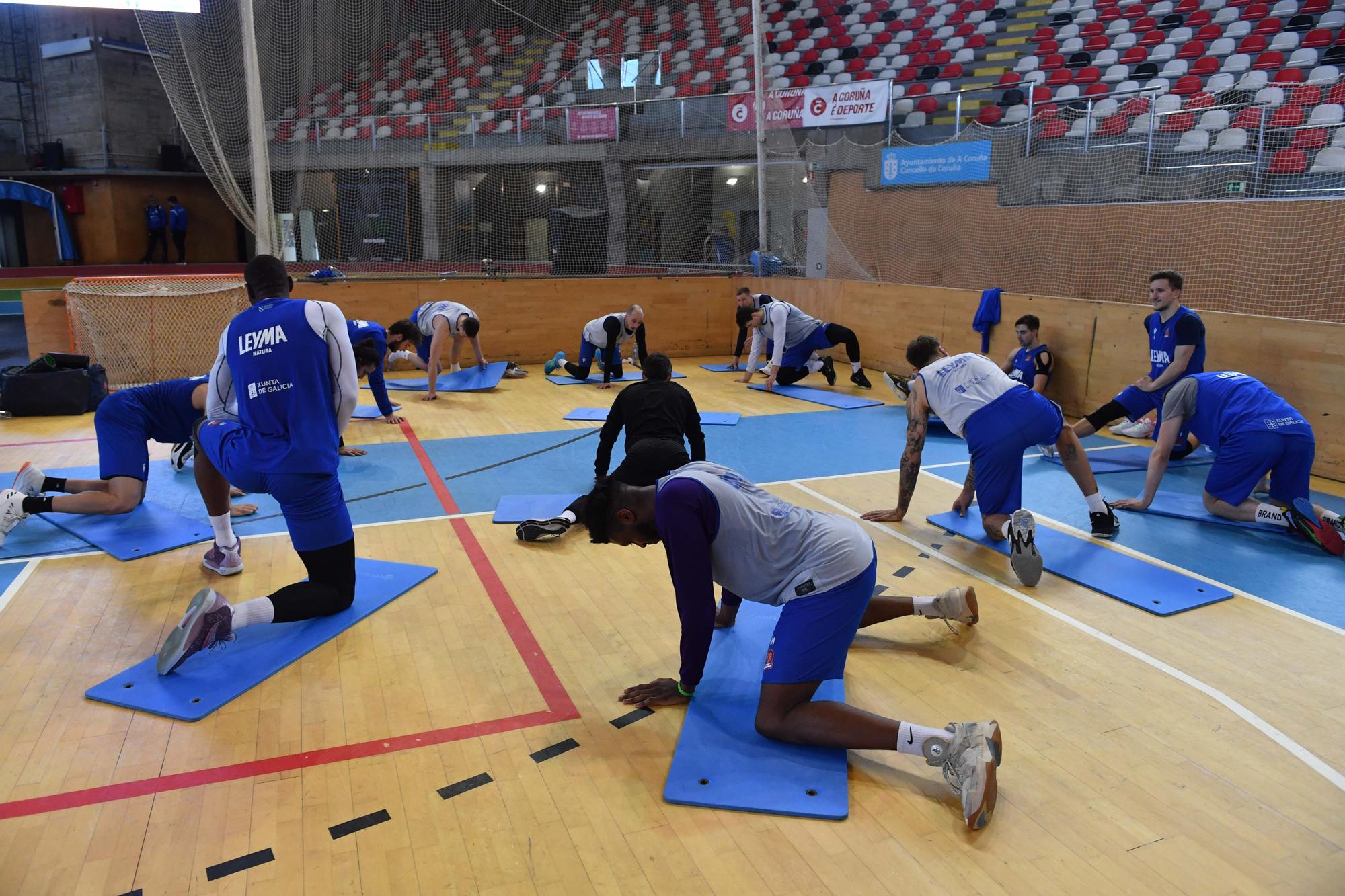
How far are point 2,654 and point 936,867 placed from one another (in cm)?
415

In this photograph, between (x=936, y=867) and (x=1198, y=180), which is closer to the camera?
(x=936, y=867)

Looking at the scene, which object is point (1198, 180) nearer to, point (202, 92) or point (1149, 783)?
point (1149, 783)

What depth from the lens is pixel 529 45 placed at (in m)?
18.8

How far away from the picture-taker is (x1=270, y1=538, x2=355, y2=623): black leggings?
4195mm

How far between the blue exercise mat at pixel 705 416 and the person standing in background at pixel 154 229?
16386mm

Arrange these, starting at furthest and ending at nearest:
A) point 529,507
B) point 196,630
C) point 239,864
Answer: point 529,507 < point 196,630 < point 239,864

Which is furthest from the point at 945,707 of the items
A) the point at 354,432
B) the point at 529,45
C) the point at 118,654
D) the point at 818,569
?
the point at 529,45

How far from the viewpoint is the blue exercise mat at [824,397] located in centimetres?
1022

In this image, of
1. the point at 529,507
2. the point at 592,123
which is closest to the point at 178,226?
the point at 592,123

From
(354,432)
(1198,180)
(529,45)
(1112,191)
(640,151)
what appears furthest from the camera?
(529,45)

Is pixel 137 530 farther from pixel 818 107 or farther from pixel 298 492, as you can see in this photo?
pixel 818 107

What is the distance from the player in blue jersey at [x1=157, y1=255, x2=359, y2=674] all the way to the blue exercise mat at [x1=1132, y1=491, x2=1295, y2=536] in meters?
5.34

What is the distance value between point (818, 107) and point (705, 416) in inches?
340

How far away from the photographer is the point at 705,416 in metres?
9.34
